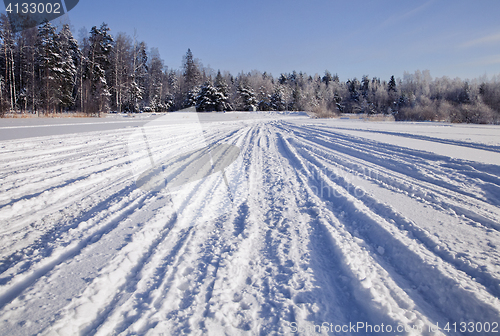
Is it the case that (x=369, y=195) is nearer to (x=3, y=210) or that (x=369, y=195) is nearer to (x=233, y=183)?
(x=233, y=183)

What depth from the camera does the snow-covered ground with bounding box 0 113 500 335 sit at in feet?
5.57

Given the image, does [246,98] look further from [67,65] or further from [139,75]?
[67,65]

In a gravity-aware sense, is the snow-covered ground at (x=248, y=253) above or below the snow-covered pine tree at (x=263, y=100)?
below

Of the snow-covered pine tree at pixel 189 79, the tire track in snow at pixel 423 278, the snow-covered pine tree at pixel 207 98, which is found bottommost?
the tire track in snow at pixel 423 278

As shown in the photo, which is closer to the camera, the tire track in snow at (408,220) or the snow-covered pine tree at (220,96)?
the tire track in snow at (408,220)

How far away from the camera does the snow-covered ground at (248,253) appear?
1696 mm

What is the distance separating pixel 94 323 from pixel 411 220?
11.6 feet

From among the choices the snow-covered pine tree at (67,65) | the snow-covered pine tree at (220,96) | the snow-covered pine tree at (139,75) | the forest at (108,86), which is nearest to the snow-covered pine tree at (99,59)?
the forest at (108,86)

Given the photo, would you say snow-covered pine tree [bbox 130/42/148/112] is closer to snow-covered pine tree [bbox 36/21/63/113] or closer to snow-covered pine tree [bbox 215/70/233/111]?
snow-covered pine tree [bbox 36/21/63/113]

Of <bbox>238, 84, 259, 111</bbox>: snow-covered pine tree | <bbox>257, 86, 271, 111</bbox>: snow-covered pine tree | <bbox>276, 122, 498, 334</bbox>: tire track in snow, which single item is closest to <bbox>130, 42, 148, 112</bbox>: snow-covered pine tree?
<bbox>238, 84, 259, 111</bbox>: snow-covered pine tree

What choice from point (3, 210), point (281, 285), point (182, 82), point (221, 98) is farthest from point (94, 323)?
point (182, 82)

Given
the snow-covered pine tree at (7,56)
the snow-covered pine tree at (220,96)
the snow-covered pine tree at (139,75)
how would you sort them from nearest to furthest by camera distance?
the snow-covered pine tree at (7,56)
the snow-covered pine tree at (139,75)
the snow-covered pine tree at (220,96)

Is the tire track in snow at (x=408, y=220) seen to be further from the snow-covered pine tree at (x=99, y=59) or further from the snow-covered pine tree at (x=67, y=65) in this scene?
the snow-covered pine tree at (x=67, y=65)

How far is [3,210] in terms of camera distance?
10.4 ft
